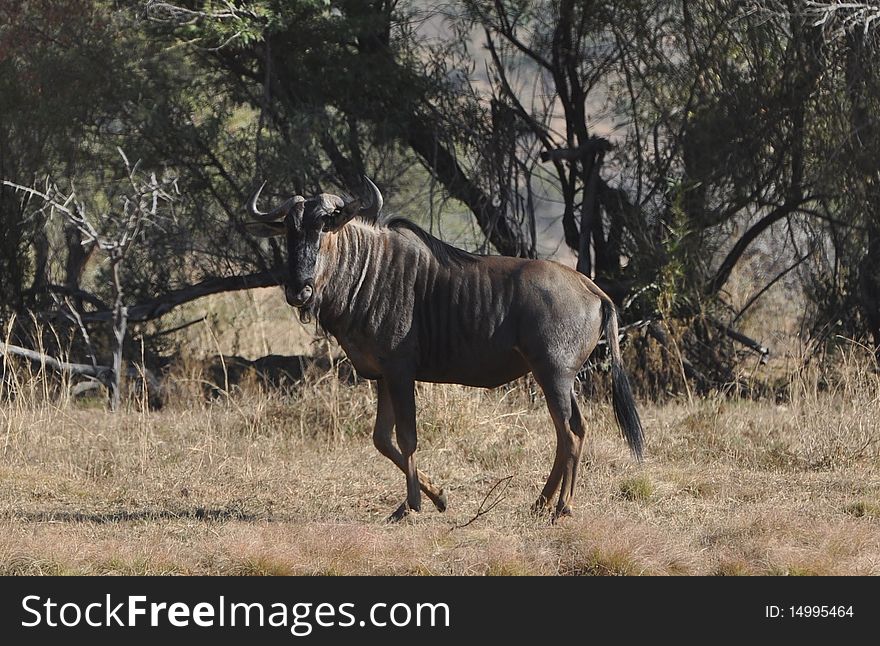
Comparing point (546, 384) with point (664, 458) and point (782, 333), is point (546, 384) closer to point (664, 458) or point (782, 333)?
point (664, 458)

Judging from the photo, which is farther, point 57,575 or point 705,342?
point 705,342

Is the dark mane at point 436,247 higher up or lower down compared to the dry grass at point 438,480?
higher up

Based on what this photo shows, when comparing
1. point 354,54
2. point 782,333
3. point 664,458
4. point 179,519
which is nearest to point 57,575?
point 179,519

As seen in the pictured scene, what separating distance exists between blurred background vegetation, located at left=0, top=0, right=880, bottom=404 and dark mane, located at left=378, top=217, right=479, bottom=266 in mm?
4409

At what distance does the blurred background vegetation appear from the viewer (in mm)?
12289

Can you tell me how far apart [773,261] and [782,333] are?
2.86 feet

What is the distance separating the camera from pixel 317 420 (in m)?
10.2

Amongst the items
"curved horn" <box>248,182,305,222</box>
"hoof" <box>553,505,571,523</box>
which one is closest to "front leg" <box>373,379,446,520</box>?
"hoof" <box>553,505,571,523</box>

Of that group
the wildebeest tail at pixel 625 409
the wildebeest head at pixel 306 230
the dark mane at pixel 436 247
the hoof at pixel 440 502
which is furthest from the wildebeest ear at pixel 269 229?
the wildebeest tail at pixel 625 409

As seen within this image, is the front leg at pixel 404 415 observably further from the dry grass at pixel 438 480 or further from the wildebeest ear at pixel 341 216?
the wildebeest ear at pixel 341 216

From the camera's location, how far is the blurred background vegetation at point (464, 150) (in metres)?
12.3

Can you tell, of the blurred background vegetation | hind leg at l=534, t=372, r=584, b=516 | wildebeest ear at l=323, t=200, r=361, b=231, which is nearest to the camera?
wildebeest ear at l=323, t=200, r=361, b=231

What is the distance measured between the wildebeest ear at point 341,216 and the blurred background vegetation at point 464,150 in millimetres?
5195

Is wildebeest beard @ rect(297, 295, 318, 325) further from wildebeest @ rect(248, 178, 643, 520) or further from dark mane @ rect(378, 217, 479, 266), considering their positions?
dark mane @ rect(378, 217, 479, 266)
